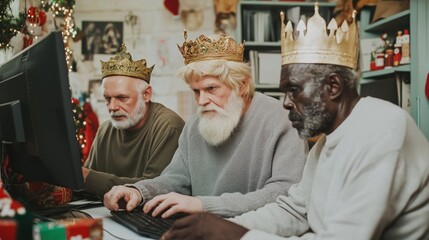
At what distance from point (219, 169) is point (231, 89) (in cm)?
34

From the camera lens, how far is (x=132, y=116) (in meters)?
2.55

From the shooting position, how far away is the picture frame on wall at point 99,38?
4160mm

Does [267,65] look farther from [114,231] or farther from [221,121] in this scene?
[114,231]

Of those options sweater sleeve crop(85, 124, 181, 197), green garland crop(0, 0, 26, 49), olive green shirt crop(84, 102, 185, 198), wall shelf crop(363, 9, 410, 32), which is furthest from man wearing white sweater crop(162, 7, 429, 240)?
wall shelf crop(363, 9, 410, 32)

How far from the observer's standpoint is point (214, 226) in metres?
1.08

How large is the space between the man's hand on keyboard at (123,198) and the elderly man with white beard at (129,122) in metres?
0.82

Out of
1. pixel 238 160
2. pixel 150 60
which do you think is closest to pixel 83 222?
pixel 238 160

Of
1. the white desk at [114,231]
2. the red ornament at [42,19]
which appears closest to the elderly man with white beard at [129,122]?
the red ornament at [42,19]

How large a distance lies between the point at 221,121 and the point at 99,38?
2.67 meters

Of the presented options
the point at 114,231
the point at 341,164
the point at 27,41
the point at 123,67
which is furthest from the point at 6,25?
the point at 341,164

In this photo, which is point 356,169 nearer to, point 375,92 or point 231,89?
point 231,89

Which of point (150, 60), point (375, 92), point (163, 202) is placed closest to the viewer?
point (163, 202)

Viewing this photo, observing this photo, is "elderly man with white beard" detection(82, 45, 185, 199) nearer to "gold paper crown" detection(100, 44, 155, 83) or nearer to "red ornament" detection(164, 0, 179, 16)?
"gold paper crown" detection(100, 44, 155, 83)

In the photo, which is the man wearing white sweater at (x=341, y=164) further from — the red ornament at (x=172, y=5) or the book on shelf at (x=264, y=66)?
the red ornament at (x=172, y=5)
